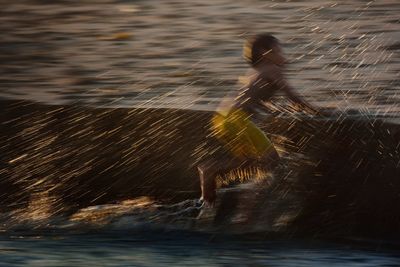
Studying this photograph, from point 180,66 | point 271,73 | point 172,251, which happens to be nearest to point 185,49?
point 180,66

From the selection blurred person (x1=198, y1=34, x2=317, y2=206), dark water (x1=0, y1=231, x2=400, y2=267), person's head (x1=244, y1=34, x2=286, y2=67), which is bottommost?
dark water (x1=0, y1=231, x2=400, y2=267)

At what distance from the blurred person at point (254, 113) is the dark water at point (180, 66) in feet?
2.02

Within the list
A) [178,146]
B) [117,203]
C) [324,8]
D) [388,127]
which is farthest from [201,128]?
[324,8]

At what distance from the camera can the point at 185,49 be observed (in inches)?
529

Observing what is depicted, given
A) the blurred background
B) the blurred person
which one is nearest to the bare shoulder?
the blurred person

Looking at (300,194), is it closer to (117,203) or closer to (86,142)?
(117,203)

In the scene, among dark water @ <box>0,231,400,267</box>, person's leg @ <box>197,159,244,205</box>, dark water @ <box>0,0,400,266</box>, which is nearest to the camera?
dark water @ <box>0,231,400,267</box>

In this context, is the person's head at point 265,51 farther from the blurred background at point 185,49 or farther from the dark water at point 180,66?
the blurred background at point 185,49

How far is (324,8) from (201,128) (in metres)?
6.59

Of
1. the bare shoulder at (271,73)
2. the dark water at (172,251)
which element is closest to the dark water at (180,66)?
the dark water at (172,251)

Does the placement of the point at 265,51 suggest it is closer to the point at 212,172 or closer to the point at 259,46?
the point at 259,46

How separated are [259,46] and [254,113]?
0.51 metres

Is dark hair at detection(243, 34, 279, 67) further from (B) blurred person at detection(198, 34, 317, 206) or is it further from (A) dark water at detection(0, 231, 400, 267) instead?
(A) dark water at detection(0, 231, 400, 267)

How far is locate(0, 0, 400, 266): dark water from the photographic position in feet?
25.2
